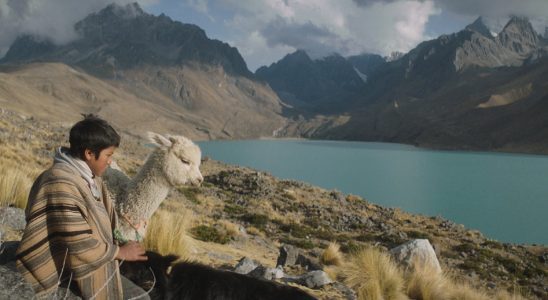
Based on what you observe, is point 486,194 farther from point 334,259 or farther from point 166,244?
point 166,244

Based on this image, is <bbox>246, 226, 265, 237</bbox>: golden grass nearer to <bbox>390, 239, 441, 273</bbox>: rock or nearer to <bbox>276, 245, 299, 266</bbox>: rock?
<bbox>390, 239, 441, 273</bbox>: rock

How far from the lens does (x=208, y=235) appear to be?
35.2ft

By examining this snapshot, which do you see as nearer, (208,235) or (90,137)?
(90,137)

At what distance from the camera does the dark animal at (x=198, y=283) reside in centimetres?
285

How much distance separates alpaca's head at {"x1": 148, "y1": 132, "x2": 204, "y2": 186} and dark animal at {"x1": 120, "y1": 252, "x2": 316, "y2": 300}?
1.89 metres

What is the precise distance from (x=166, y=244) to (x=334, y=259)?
442cm

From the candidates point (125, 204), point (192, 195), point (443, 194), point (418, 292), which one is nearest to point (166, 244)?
point (125, 204)

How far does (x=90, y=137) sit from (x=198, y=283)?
127 cm

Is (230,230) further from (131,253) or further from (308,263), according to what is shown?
(131,253)

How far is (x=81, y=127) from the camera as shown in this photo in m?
2.89

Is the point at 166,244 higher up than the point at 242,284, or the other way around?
the point at 242,284

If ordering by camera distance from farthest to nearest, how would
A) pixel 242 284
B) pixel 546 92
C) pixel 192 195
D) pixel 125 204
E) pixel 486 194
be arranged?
pixel 546 92
pixel 486 194
pixel 192 195
pixel 125 204
pixel 242 284

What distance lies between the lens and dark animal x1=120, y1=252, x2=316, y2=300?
2.85 meters

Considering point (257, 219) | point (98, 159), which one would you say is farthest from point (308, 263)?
point (257, 219)
